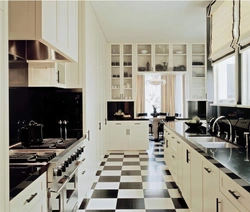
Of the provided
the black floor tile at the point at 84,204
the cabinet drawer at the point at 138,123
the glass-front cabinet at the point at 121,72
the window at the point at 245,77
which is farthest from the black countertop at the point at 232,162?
the glass-front cabinet at the point at 121,72

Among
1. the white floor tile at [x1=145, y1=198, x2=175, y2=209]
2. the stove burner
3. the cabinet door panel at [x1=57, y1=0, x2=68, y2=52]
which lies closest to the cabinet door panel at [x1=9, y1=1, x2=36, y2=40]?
the cabinet door panel at [x1=57, y1=0, x2=68, y2=52]

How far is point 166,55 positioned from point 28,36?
19.0ft

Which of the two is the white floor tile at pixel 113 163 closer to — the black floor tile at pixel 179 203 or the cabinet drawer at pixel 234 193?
the black floor tile at pixel 179 203

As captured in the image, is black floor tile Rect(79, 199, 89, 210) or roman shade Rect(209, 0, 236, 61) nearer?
roman shade Rect(209, 0, 236, 61)

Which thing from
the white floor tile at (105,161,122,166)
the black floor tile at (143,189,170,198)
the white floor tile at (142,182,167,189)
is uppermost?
the white floor tile at (105,161,122,166)

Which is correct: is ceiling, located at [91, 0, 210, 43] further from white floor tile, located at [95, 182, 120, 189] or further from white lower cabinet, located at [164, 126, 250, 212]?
white floor tile, located at [95, 182, 120, 189]

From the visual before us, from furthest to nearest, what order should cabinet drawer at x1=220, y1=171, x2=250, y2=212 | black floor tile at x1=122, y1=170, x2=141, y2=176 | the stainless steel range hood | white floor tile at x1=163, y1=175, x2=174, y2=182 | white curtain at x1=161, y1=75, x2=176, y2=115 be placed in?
white curtain at x1=161, y1=75, x2=176, y2=115 → black floor tile at x1=122, y1=170, x2=141, y2=176 → white floor tile at x1=163, y1=175, x2=174, y2=182 → the stainless steel range hood → cabinet drawer at x1=220, y1=171, x2=250, y2=212

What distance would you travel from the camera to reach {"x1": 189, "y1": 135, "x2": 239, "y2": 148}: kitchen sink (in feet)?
9.05

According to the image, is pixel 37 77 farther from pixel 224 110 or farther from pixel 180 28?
pixel 180 28

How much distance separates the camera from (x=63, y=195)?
7.32ft

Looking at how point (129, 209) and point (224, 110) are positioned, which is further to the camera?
point (224, 110)

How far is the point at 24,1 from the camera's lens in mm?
1744

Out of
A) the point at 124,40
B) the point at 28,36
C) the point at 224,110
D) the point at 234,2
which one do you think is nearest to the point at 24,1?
the point at 28,36

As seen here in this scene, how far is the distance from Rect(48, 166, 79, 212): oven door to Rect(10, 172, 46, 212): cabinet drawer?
6.2 inches
